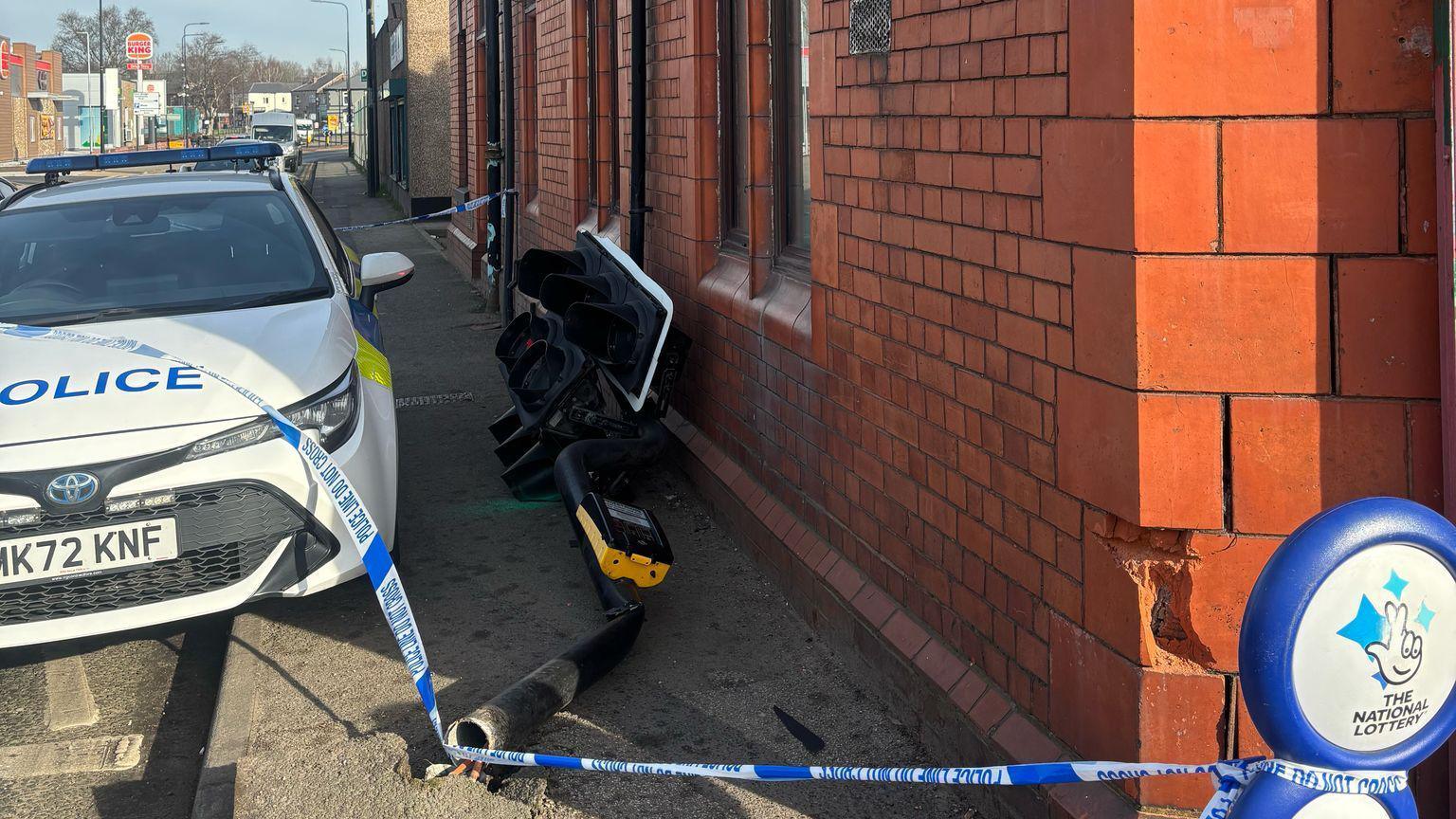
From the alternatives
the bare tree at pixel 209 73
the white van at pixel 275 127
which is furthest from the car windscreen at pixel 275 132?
the bare tree at pixel 209 73

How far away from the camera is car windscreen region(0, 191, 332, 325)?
18.9 feet

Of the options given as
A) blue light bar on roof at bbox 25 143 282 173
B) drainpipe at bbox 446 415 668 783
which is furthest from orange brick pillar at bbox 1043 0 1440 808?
blue light bar on roof at bbox 25 143 282 173

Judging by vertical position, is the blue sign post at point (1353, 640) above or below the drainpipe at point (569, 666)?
above

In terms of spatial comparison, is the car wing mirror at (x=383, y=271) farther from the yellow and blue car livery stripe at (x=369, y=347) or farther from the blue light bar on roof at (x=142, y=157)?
the blue light bar on roof at (x=142, y=157)

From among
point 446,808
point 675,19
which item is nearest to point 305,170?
point 675,19

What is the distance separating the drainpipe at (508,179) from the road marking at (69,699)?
26.6 ft

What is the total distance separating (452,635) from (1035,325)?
2727 mm

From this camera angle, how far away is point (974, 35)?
138 inches

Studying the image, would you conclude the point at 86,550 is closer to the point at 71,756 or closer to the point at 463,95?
the point at 71,756

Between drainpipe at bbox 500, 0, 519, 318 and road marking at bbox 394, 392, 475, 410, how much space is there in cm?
298

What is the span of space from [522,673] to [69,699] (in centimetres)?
158

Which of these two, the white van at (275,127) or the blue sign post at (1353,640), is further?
the white van at (275,127)

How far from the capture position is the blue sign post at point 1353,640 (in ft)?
5.34

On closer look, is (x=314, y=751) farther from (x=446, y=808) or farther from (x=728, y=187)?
(x=728, y=187)
